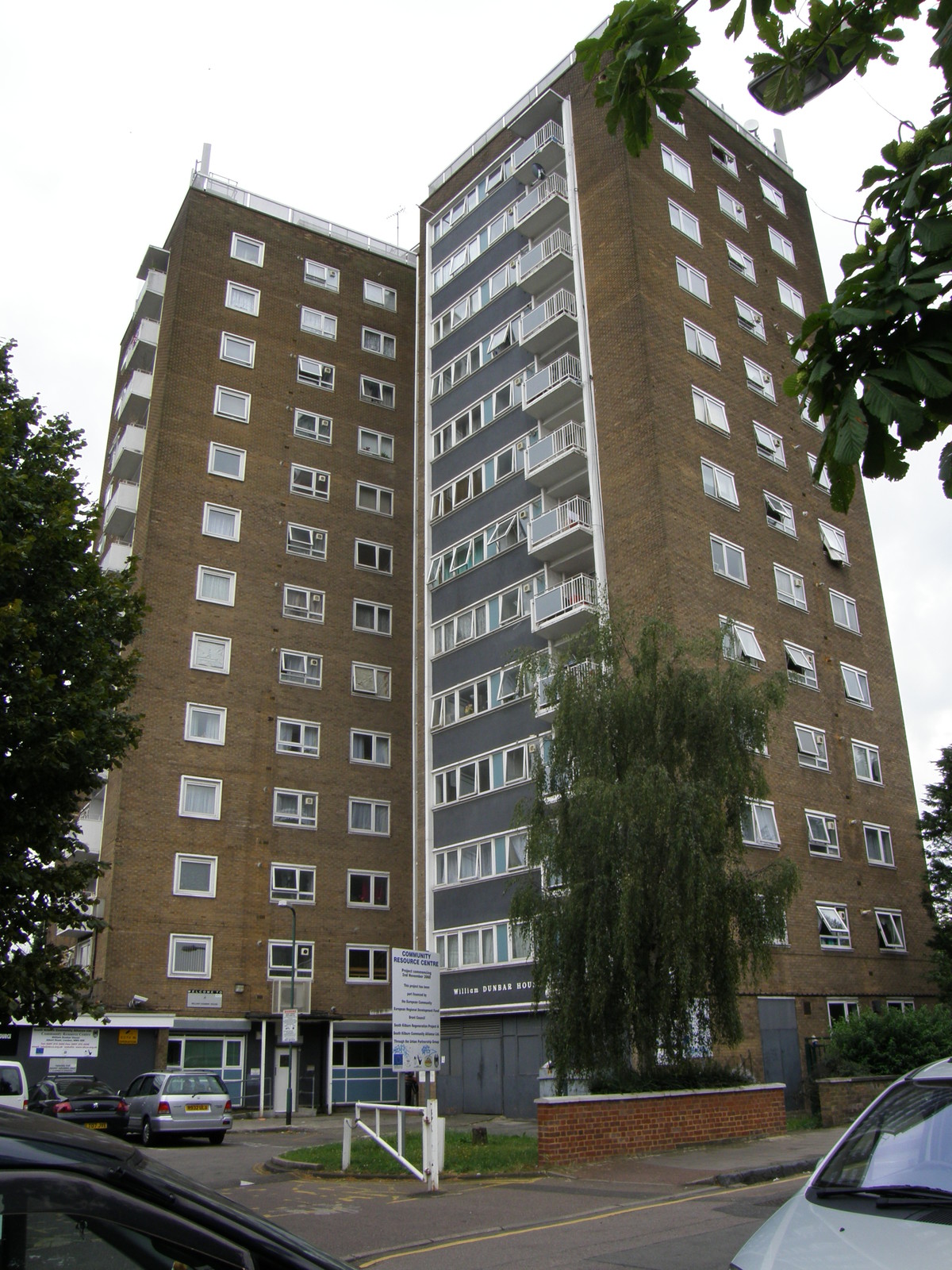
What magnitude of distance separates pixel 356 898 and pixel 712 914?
23212 millimetres

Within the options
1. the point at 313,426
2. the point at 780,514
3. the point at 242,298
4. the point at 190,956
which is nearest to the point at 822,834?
the point at 780,514

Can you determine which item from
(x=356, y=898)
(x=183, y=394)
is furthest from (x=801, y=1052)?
(x=183, y=394)

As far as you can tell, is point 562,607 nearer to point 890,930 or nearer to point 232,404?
point 890,930

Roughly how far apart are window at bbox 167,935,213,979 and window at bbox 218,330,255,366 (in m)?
22.8

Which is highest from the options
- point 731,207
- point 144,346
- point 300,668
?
point 731,207

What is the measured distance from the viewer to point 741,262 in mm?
40500

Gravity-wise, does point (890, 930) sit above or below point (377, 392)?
below

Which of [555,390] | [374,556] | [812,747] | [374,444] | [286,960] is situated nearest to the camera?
[812,747]

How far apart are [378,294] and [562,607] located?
82.6 ft

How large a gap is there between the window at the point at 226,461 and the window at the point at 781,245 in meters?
22.8

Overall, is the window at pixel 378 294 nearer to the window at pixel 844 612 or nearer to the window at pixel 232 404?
the window at pixel 232 404

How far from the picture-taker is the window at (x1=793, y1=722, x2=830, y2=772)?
32.6m

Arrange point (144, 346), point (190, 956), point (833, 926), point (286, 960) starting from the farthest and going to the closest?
point (144, 346) → point (286, 960) → point (190, 956) → point (833, 926)

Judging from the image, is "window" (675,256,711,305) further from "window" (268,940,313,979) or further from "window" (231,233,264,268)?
"window" (268,940,313,979)
